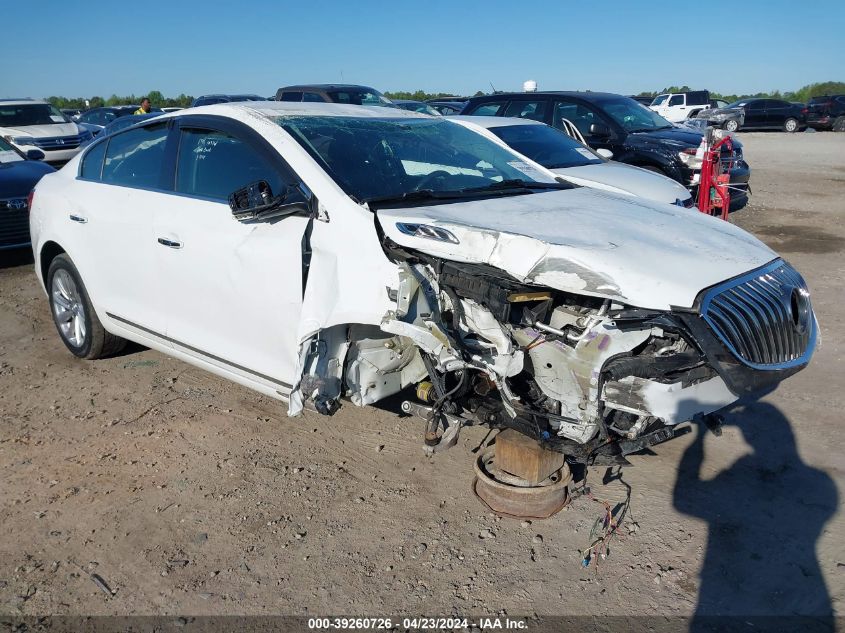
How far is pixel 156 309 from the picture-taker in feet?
14.2

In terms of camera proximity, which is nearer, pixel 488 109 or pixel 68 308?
pixel 68 308

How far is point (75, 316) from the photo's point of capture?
526 centimetres

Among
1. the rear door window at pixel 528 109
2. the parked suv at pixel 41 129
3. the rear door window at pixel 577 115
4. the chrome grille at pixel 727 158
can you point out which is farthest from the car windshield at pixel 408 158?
the parked suv at pixel 41 129

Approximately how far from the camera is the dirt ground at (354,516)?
2.90 meters

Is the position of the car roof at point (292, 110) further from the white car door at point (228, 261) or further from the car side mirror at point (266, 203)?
the car side mirror at point (266, 203)

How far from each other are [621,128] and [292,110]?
7.08 meters

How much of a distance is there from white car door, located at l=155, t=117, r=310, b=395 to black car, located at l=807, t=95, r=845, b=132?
31.5 metres

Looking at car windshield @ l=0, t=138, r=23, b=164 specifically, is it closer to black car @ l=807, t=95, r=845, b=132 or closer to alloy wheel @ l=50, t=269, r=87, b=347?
alloy wheel @ l=50, t=269, r=87, b=347

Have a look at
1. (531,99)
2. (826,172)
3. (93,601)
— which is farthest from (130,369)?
(826,172)

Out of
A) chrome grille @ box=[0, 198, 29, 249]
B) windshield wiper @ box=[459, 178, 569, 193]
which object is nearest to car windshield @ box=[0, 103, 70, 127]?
chrome grille @ box=[0, 198, 29, 249]

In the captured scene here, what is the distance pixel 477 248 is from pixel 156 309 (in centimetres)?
227

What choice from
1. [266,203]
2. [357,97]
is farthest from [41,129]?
[266,203]

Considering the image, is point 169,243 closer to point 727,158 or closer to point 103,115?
point 727,158

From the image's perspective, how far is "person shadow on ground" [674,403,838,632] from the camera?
278 centimetres
